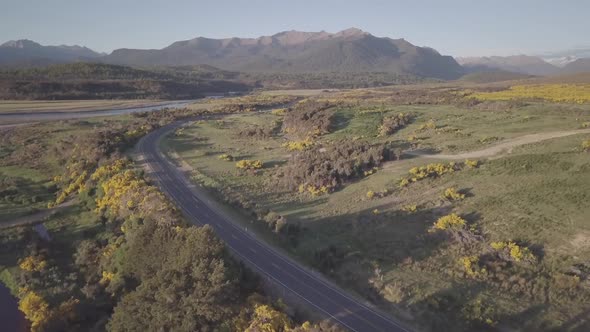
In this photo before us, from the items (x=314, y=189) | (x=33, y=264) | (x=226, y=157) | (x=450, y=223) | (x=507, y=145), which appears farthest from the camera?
(x=226, y=157)

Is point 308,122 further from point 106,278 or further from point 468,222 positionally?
point 106,278

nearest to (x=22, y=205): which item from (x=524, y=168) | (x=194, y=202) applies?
(x=194, y=202)

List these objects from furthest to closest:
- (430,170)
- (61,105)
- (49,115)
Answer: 1. (61,105)
2. (49,115)
3. (430,170)

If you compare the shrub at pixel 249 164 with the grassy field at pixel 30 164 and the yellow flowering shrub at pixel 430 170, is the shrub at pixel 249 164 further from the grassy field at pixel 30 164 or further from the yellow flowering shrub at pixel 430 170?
the grassy field at pixel 30 164

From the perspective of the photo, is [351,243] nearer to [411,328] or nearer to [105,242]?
[411,328]

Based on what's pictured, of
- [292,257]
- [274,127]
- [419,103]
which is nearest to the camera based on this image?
[292,257]

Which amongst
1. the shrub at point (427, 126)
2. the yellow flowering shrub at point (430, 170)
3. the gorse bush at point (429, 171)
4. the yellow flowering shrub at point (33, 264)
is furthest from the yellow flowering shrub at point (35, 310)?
the shrub at point (427, 126)

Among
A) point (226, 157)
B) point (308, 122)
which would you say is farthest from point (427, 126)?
point (226, 157)
